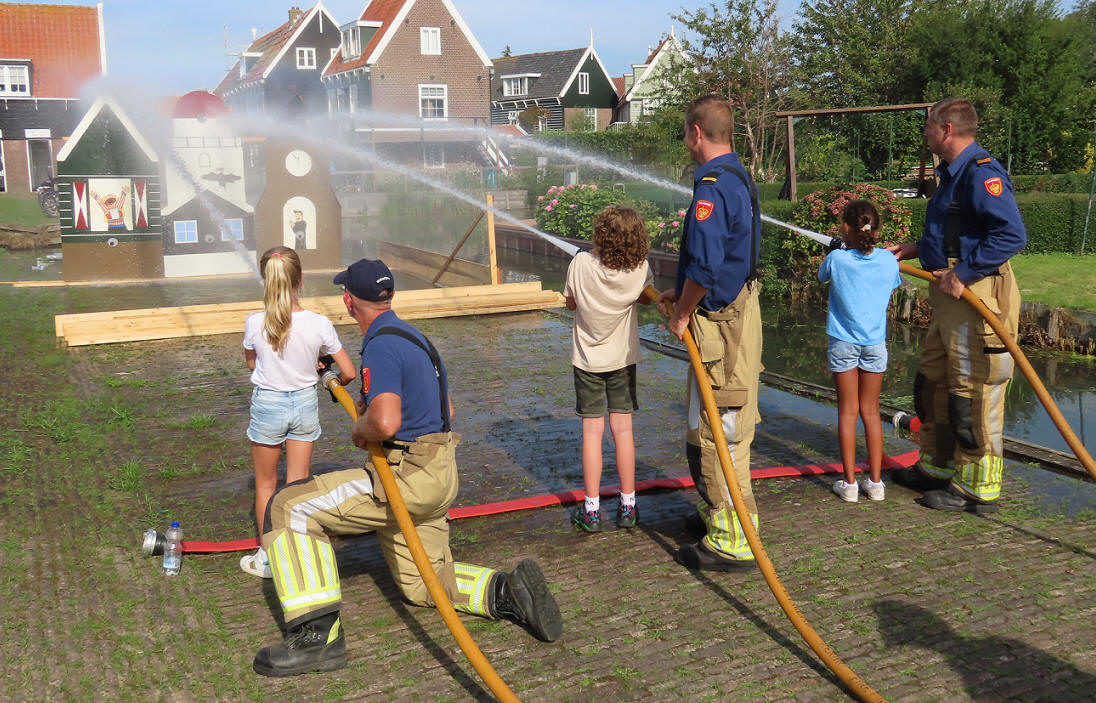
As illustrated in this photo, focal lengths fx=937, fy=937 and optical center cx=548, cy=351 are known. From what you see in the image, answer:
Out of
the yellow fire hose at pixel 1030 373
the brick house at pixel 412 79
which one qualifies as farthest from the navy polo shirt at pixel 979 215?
the brick house at pixel 412 79

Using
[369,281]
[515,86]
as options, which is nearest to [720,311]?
[369,281]

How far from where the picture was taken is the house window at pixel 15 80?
1770 inches

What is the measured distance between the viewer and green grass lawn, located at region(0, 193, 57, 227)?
31.4 metres

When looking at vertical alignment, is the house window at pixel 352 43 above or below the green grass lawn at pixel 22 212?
above

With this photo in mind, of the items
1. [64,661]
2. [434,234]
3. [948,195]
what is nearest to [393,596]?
[64,661]

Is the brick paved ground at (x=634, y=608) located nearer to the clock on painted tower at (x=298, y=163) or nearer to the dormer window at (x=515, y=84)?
the clock on painted tower at (x=298, y=163)

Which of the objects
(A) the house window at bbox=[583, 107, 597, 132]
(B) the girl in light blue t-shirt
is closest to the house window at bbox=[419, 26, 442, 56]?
(A) the house window at bbox=[583, 107, 597, 132]

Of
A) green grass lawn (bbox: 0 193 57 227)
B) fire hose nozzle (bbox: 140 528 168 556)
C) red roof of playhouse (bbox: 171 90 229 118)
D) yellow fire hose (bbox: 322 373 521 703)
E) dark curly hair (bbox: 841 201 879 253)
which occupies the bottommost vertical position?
fire hose nozzle (bbox: 140 528 168 556)

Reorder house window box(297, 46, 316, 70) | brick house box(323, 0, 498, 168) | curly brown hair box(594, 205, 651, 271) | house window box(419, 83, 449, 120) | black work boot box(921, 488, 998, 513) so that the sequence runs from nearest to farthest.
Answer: curly brown hair box(594, 205, 651, 271)
black work boot box(921, 488, 998, 513)
brick house box(323, 0, 498, 168)
house window box(419, 83, 449, 120)
house window box(297, 46, 316, 70)

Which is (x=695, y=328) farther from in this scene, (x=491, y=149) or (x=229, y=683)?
(x=491, y=149)

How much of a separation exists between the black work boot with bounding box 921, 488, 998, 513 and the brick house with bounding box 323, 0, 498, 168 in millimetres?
47046

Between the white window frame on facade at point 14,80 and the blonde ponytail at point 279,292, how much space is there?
4830 cm

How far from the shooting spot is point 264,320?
497cm

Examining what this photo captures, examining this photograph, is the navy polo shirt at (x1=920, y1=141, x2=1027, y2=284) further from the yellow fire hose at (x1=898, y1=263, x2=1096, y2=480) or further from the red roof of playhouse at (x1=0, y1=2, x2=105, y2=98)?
the red roof of playhouse at (x1=0, y1=2, x2=105, y2=98)
